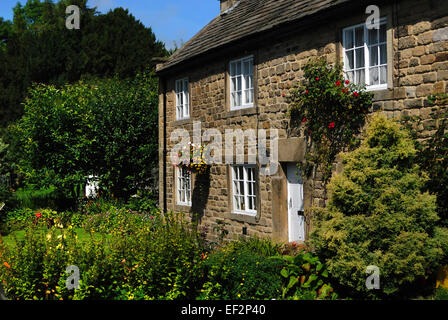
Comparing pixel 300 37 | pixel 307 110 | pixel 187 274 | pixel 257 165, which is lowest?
pixel 187 274

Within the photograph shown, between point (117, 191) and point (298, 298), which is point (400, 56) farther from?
point (117, 191)

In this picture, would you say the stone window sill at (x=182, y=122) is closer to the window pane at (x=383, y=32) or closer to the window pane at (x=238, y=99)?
the window pane at (x=238, y=99)

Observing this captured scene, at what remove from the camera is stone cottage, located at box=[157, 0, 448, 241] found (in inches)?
322

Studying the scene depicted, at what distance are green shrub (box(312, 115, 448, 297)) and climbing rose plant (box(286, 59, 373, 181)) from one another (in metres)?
1.07

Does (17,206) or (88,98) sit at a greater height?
(88,98)

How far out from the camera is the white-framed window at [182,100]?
15.2 metres

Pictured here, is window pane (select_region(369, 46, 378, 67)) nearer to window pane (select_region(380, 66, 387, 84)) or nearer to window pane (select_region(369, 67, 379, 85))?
window pane (select_region(369, 67, 379, 85))

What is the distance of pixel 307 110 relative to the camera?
10086 mm

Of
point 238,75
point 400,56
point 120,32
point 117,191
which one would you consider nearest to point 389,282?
point 400,56

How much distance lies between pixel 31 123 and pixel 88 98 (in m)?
2.24

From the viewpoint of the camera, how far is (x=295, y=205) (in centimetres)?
1086

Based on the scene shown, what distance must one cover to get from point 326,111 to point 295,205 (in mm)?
2360

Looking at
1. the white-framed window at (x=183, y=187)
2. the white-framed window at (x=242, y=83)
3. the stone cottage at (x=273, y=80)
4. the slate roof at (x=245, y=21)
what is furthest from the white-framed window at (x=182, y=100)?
the white-framed window at (x=242, y=83)

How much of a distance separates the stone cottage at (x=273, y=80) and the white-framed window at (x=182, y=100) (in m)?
0.03
